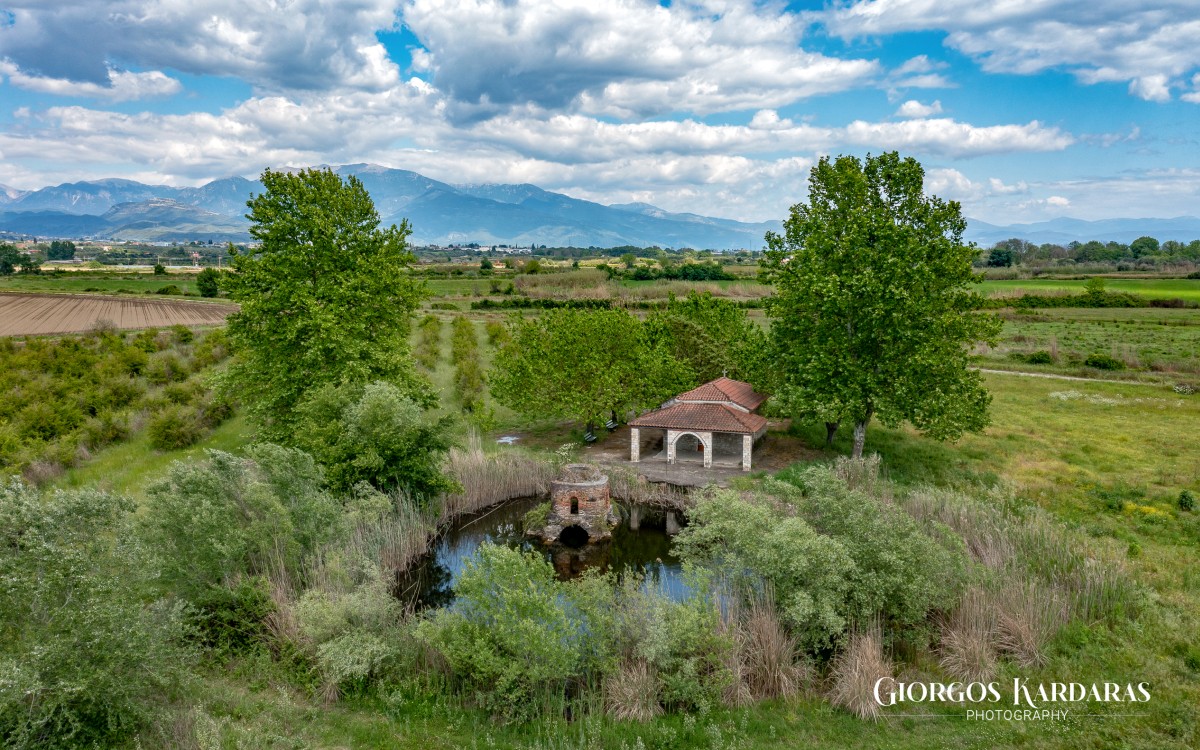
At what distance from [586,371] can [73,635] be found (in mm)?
22483

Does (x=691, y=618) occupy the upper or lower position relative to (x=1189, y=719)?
upper

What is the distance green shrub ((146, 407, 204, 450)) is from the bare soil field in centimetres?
2819

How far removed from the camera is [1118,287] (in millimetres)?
81688

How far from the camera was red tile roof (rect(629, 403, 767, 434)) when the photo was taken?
2600cm

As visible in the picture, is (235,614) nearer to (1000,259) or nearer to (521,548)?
(521,548)

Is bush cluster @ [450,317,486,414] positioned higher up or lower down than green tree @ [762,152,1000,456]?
lower down

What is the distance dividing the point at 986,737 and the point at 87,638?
554 inches

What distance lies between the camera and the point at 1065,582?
13828 millimetres

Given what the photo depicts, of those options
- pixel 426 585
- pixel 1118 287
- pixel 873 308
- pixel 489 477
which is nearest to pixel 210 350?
pixel 489 477

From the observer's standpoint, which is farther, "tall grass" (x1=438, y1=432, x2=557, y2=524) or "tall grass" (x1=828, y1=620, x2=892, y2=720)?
"tall grass" (x1=438, y1=432, x2=557, y2=524)

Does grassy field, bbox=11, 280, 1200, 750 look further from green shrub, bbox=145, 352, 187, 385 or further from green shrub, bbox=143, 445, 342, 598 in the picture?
green shrub, bbox=145, 352, 187, 385

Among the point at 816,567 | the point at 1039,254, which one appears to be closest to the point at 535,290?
the point at 816,567

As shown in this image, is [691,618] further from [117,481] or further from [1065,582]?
[117,481]

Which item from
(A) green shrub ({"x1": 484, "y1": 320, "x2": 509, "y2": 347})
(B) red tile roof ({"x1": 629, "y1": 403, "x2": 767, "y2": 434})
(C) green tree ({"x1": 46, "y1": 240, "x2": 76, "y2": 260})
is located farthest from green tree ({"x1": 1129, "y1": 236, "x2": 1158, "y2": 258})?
(C) green tree ({"x1": 46, "y1": 240, "x2": 76, "y2": 260})
